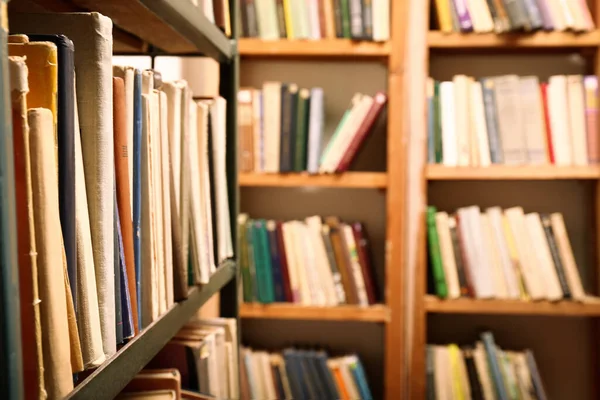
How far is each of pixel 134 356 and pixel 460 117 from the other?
153cm

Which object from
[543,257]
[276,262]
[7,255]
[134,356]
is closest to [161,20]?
[134,356]

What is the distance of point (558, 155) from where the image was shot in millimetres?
1935

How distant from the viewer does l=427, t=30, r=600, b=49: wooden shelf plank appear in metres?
1.91

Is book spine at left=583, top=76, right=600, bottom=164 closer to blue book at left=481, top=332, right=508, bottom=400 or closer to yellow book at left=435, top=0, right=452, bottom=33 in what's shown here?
yellow book at left=435, top=0, right=452, bottom=33

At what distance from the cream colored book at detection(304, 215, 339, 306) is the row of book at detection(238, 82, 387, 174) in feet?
0.70

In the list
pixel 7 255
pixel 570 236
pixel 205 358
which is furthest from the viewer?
pixel 570 236

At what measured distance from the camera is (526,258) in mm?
1936

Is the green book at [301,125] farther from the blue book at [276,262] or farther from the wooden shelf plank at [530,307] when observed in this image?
the wooden shelf plank at [530,307]

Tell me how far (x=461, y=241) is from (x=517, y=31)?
27.9 inches

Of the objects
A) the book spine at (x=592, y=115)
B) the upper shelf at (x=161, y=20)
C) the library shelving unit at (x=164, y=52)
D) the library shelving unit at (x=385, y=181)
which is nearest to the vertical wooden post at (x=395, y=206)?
the library shelving unit at (x=385, y=181)

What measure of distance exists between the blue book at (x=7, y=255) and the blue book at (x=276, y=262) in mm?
1599

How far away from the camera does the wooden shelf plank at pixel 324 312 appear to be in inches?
77.4

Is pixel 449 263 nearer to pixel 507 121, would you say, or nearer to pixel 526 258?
pixel 526 258

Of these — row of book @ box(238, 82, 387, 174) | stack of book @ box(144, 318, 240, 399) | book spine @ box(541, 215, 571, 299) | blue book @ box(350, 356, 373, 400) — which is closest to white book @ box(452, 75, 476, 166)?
row of book @ box(238, 82, 387, 174)
